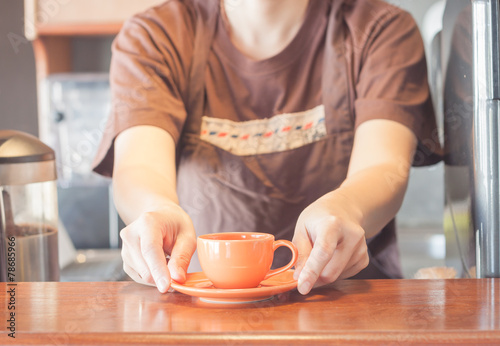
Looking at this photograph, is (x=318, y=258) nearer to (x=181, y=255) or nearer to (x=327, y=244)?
(x=327, y=244)

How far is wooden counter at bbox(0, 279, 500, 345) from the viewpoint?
483 mm

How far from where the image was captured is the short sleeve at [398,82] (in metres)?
1.01

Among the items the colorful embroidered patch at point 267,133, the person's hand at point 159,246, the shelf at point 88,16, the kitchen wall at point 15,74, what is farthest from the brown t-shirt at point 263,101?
the kitchen wall at point 15,74

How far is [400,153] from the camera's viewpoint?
0.96 metres

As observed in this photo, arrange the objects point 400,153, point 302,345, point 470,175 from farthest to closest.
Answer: point 400,153
point 470,175
point 302,345

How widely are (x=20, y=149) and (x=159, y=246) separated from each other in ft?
1.14

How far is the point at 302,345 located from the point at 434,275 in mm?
613

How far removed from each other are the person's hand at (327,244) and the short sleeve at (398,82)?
329mm

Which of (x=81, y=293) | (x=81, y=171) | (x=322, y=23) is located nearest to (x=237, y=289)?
(x=81, y=293)

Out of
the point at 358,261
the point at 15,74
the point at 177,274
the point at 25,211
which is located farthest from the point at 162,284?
the point at 15,74

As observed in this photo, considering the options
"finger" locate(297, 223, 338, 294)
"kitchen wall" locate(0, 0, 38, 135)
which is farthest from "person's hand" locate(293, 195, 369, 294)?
"kitchen wall" locate(0, 0, 38, 135)

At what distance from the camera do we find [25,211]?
2.95ft

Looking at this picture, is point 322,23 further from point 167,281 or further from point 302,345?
point 302,345

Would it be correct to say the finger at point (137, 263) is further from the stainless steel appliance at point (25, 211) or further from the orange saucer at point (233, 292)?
the stainless steel appliance at point (25, 211)
